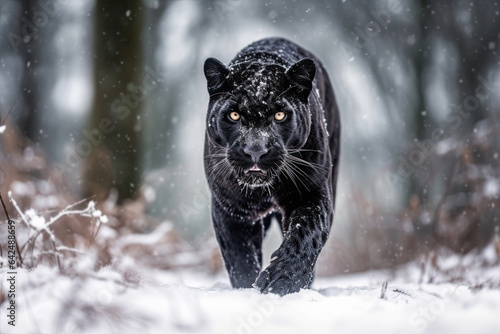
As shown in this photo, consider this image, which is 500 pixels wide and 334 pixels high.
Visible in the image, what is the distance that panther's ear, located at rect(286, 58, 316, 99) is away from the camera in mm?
3172

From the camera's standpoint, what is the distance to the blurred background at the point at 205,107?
6473 millimetres

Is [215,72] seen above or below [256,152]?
above

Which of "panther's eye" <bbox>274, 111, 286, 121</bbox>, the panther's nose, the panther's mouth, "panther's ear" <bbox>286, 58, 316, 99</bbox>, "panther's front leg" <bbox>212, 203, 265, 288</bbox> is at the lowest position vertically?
"panther's front leg" <bbox>212, 203, 265, 288</bbox>

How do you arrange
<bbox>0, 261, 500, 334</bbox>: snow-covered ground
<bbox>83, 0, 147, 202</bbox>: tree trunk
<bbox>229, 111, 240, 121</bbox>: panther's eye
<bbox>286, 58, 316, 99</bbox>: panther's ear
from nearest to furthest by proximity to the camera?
<bbox>0, 261, 500, 334</bbox>: snow-covered ground → <bbox>229, 111, 240, 121</bbox>: panther's eye → <bbox>286, 58, 316, 99</bbox>: panther's ear → <bbox>83, 0, 147, 202</bbox>: tree trunk

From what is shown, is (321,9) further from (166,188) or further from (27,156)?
(27,156)

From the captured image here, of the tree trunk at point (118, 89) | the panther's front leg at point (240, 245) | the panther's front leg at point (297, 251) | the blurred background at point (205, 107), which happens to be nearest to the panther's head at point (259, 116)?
the panther's front leg at point (297, 251)

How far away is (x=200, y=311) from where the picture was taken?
2043 millimetres

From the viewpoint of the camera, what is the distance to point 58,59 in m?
9.49

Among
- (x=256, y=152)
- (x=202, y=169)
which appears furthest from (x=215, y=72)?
(x=202, y=169)

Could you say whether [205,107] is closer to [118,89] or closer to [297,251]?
[118,89]

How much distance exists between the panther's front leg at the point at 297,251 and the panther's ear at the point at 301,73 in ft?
2.35

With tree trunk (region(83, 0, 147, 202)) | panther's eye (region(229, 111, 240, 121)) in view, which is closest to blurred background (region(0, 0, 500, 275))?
tree trunk (region(83, 0, 147, 202))

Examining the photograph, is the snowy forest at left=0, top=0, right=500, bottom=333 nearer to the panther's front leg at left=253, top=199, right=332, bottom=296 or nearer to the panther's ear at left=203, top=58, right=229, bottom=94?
the panther's front leg at left=253, top=199, right=332, bottom=296

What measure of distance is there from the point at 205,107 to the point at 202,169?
2.09 m
